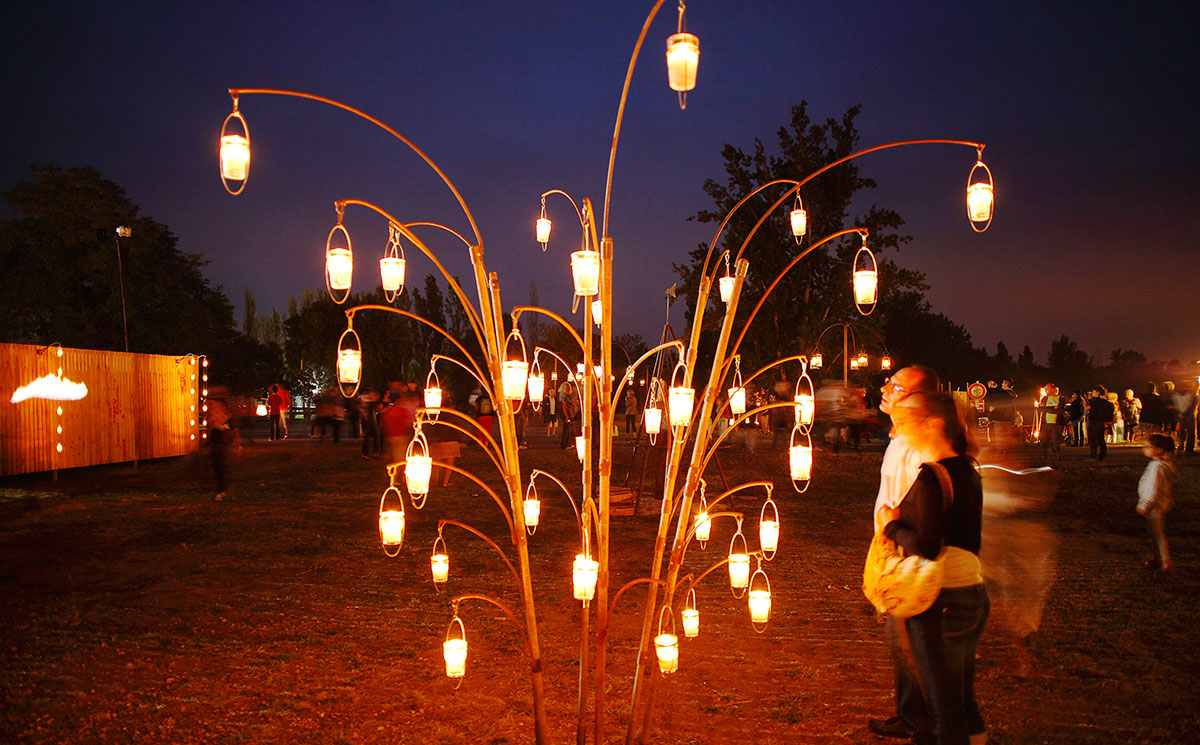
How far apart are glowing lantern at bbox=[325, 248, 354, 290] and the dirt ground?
8.44 feet

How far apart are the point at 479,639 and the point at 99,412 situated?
1490 centimetres

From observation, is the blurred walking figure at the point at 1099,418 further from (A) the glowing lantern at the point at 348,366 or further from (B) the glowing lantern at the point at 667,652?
(A) the glowing lantern at the point at 348,366

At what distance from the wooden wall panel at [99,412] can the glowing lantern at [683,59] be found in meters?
15.8

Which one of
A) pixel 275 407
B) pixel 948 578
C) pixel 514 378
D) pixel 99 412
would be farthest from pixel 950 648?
pixel 275 407

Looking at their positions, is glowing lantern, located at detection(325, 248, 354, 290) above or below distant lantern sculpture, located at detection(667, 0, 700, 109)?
below

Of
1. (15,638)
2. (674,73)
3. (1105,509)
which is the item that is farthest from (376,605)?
(1105,509)

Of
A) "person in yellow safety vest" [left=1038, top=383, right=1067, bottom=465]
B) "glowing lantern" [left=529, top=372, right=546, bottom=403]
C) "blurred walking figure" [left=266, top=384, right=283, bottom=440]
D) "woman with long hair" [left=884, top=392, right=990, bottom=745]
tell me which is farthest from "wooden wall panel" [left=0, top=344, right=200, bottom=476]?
"person in yellow safety vest" [left=1038, top=383, right=1067, bottom=465]

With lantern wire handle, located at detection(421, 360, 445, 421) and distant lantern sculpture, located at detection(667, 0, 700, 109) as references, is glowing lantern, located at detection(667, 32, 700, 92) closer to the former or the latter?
distant lantern sculpture, located at detection(667, 0, 700, 109)

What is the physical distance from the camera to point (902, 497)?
3.36 metres

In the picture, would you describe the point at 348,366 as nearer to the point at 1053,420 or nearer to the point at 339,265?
the point at 339,265

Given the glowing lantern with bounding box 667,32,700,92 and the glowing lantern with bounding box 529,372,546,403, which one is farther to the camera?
the glowing lantern with bounding box 529,372,546,403

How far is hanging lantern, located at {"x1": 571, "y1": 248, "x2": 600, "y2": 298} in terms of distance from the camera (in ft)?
9.37

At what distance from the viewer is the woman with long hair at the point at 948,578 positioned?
2.95 meters

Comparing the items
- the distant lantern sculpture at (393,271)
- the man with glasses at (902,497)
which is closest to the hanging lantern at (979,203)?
the man with glasses at (902,497)
